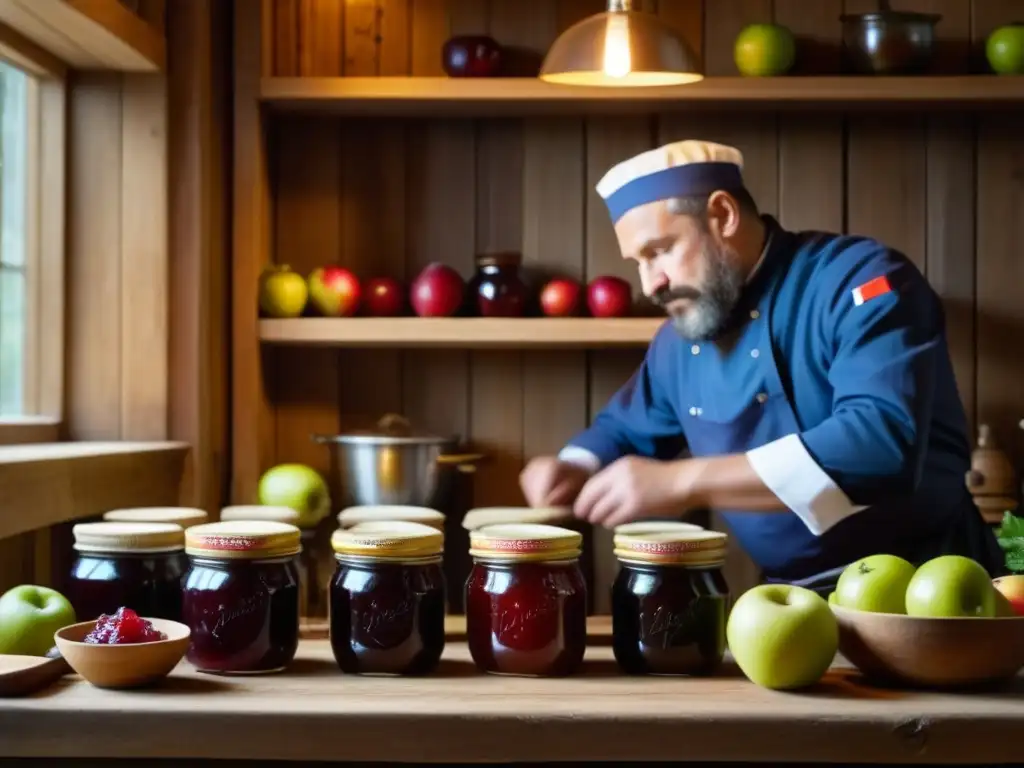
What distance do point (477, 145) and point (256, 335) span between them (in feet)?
2.27

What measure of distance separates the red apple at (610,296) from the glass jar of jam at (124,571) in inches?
58.9

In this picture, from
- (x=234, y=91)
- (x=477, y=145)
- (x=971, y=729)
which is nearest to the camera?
(x=971, y=729)

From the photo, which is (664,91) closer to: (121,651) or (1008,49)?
(1008,49)

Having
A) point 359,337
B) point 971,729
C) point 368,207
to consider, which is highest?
point 368,207

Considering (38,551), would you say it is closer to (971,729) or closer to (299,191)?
(299,191)

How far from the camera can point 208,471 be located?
2.71 metres

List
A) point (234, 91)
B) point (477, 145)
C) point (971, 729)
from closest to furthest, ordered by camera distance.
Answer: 1. point (971, 729)
2. point (234, 91)
3. point (477, 145)

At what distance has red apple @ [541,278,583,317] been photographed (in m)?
2.88

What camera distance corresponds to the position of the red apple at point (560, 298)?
288cm

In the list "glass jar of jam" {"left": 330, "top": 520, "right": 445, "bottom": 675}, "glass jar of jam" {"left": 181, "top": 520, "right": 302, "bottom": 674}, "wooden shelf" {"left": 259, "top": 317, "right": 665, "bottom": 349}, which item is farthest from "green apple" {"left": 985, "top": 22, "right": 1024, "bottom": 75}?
"glass jar of jam" {"left": 181, "top": 520, "right": 302, "bottom": 674}

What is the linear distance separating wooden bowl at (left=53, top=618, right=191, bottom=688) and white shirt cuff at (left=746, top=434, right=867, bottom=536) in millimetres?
882

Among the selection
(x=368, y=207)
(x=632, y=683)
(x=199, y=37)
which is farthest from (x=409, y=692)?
(x=368, y=207)

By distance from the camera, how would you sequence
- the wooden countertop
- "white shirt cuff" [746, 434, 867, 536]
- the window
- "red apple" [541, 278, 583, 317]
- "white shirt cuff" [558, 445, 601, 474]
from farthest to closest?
"red apple" [541, 278, 583, 317] < the window < "white shirt cuff" [558, 445, 601, 474] < "white shirt cuff" [746, 434, 867, 536] < the wooden countertop

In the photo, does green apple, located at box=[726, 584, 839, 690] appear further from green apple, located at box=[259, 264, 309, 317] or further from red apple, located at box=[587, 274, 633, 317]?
green apple, located at box=[259, 264, 309, 317]
